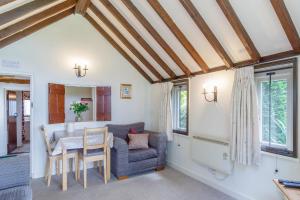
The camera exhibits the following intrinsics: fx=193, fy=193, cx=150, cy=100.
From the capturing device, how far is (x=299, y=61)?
226 centimetres

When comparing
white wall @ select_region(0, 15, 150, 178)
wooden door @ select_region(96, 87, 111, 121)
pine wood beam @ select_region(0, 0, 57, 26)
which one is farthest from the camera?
wooden door @ select_region(96, 87, 111, 121)

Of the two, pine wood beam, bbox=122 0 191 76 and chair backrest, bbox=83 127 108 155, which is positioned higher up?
pine wood beam, bbox=122 0 191 76

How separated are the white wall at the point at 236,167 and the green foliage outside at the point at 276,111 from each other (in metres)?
0.29

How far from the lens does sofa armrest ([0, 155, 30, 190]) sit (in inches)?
85.4

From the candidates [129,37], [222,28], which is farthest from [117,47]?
[222,28]

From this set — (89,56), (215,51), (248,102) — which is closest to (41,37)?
(89,56)

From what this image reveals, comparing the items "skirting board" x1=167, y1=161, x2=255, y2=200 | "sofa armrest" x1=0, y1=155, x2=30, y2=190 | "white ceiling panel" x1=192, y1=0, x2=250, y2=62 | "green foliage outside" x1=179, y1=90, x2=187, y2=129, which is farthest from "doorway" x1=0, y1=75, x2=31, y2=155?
"white ceiling panel" x1=192, y1=0, x2=250, y2=62

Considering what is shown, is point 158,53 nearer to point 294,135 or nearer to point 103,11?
point 103,11

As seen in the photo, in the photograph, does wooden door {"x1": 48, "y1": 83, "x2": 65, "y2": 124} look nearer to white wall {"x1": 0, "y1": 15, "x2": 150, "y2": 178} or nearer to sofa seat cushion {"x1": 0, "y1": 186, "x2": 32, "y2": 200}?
white wall {"x1": 0, "y1": 15, "x2": 150, "y2": 178}

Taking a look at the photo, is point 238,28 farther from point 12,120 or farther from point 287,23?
point 12,120

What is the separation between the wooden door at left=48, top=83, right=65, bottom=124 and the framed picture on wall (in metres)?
1.37

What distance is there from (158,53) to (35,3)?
2.24 m

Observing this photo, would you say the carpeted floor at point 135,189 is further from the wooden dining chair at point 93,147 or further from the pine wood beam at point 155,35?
the pine wood beam at point 155,35

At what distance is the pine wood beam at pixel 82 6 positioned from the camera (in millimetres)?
3581
